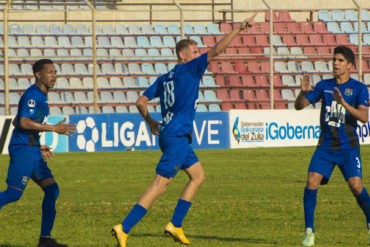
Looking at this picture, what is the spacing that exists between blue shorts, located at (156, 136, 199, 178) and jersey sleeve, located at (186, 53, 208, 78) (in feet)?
2.18

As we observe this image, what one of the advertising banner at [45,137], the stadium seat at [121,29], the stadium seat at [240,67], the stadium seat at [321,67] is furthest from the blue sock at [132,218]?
the stadium seat at [321,67]

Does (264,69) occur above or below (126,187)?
above

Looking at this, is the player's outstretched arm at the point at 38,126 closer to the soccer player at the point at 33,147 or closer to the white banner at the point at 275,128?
the soccer player at the point at 33,147

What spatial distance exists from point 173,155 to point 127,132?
1918cm

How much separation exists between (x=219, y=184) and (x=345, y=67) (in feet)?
26.1

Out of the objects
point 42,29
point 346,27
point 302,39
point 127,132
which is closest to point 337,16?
point 346,27

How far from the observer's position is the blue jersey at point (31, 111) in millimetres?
8070

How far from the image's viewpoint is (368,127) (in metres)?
29.0

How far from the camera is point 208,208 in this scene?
1195 cm

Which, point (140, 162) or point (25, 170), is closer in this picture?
point (25, 170)

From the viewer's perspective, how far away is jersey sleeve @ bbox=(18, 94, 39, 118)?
8.05m

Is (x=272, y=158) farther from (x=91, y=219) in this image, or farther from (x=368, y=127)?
(x=91, y=219)

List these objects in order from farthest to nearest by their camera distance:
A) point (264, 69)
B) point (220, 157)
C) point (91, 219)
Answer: point (264, 69) → point (220, 157) → point (91, 219)

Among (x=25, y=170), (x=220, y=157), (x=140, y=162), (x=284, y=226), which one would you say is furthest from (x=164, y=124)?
(x=220, y=157)
